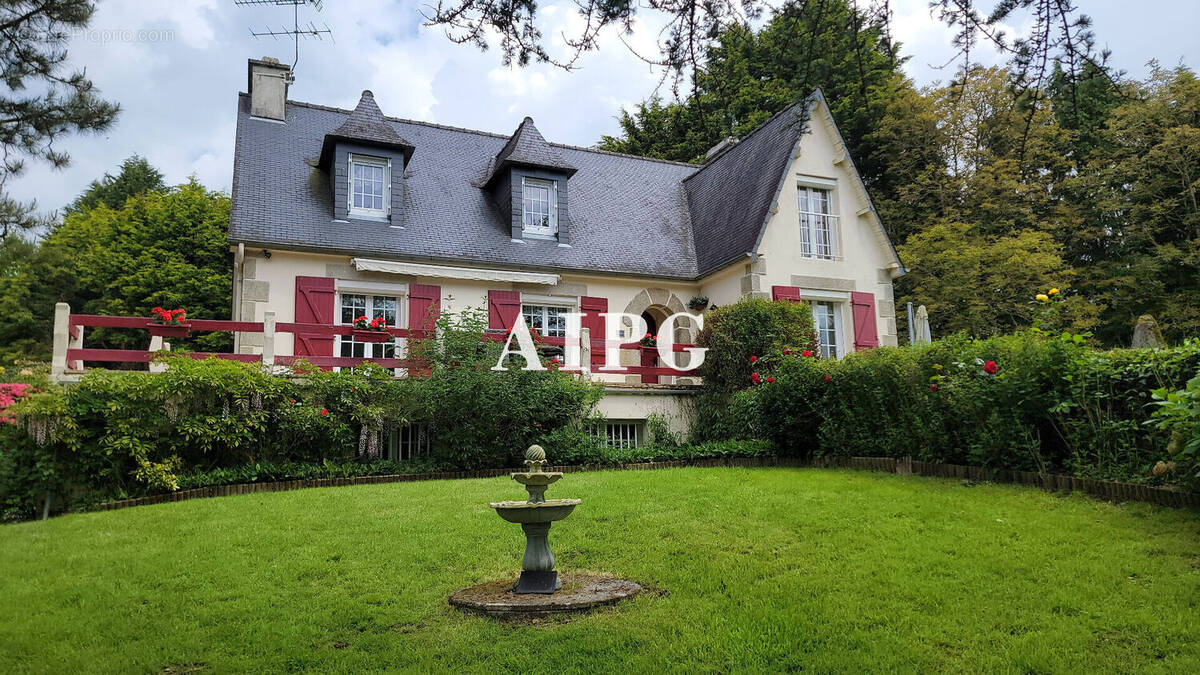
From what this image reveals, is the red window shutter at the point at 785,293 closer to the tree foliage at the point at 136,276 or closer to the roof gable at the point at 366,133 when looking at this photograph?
the roof gable at the point at 366,133

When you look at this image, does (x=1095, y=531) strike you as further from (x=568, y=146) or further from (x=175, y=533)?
(x=568, y=146)

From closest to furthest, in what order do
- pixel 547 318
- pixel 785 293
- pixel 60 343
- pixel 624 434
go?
pixel 60 343 < pixel 624 434 < pixel 785 293 < pixel 547 318

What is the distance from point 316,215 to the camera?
13.4m

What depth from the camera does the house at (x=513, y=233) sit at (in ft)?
42.6

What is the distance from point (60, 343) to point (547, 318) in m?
7.89

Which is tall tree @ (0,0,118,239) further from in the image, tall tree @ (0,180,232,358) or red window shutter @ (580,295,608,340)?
tall tree @ (0,180,232,358)

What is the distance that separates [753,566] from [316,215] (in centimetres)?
1110

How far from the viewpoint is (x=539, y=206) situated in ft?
50.2

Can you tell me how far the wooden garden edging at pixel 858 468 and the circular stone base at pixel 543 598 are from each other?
4254 mm

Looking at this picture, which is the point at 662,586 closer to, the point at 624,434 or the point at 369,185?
the point at 624,434

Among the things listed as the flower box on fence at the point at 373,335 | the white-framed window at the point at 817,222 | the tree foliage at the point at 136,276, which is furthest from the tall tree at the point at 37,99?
the tree foliage at the point at 136,276

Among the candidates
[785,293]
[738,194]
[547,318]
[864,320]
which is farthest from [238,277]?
[864,320]

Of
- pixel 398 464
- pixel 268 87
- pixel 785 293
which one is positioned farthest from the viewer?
pixel 268 87

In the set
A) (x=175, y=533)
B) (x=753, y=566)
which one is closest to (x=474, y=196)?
(x=175, y=533)
